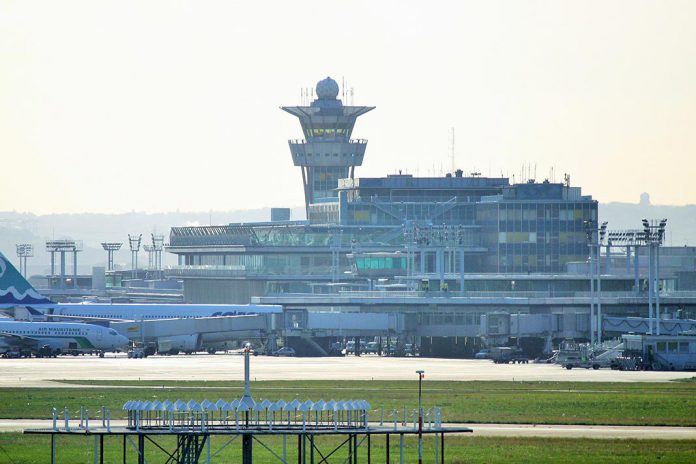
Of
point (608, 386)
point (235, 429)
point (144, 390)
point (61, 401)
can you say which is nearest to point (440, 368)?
point (608, 386)

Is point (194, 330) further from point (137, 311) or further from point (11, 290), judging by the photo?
point (11, 290)

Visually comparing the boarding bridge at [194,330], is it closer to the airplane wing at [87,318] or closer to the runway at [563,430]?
the airplane wing at [87,318]

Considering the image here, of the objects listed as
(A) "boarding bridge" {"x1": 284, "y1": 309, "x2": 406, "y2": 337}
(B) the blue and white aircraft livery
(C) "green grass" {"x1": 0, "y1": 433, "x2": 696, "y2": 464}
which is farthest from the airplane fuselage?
(C) "green grass" {"x1": 0, "y1": 433, "x2": 696, "y2": 464}

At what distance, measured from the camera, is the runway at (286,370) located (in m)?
135

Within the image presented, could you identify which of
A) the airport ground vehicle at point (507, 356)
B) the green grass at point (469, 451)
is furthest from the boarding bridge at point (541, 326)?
the green grass at point (469, 451)

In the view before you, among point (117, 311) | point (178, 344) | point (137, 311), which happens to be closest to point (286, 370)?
point (178, 344)

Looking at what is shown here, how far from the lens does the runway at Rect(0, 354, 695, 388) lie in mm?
134875

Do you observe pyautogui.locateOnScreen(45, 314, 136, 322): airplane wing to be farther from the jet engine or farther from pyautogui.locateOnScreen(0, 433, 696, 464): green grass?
pyautogui.locateOnScreen(0, 433, 696, 464): green grass

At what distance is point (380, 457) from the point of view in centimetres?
8056

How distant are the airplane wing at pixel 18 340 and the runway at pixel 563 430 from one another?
78.9 metres

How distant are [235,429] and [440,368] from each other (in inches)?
3507

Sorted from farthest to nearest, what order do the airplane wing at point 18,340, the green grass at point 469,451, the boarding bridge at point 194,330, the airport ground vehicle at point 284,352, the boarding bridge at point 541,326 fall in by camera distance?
the boarding bridge at point 194,330
the airport ground vehicle at point 284,352
the airplane wing at point 18,340
the boarding bridge at point 541,326
the green grass at point 469,451

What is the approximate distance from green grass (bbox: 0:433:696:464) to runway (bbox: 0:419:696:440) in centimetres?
205

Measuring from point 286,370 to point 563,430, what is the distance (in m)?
58.2
